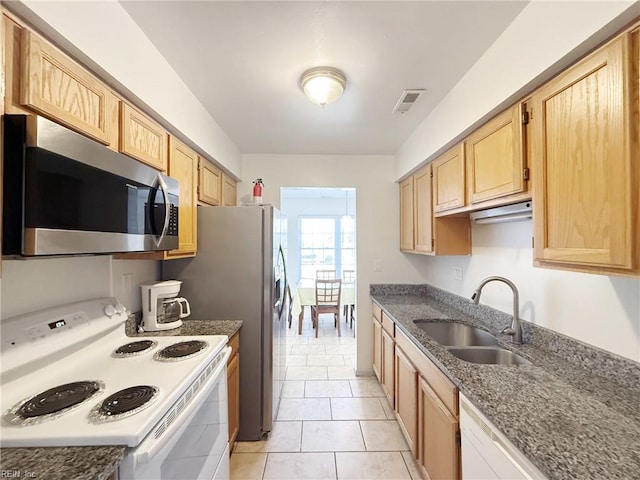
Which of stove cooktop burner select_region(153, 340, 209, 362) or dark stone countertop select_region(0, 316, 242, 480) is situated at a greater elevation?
stove cooktop burner select_region(153, 340, 209, 362)

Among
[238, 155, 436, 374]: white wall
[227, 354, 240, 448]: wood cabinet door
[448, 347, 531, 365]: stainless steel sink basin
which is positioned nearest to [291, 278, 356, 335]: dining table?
[238, 155, 436, 374]: white wall

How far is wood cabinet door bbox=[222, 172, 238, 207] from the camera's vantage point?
2697 mm

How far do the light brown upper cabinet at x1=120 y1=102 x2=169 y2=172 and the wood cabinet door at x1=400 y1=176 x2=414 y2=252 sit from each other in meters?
2.15

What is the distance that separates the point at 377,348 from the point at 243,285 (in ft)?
5.04

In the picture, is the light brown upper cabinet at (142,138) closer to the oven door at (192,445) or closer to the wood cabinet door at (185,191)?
the wood cabinet door at (185,191)

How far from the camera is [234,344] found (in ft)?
6.39

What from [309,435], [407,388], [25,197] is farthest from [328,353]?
[25,197]

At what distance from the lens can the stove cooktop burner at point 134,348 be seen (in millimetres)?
1404

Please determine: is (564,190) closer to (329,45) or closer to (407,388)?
(329,45)

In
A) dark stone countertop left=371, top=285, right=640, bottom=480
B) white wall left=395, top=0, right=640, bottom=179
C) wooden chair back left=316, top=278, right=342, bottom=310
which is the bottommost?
wooden chair back left=316, top=278, right=342, bottom=310

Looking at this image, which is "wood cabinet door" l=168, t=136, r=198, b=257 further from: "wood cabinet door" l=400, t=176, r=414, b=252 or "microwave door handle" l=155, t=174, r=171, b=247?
"wood cabinet door" l=400, t=176, r=414, b=252

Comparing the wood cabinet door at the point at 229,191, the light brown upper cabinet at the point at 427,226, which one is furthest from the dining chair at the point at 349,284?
the wood cabinet door at the point at 229,191

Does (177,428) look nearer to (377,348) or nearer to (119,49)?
(119,49)

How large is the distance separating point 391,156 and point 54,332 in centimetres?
306
